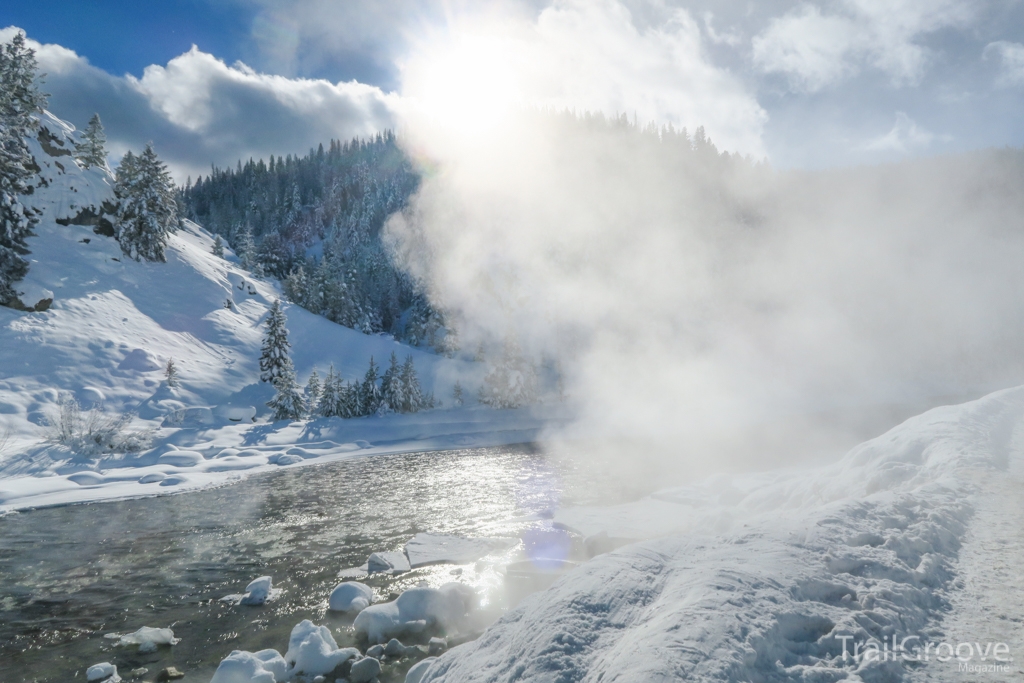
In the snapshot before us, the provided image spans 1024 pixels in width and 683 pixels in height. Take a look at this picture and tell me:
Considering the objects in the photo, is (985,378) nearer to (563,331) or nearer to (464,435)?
(563,331)

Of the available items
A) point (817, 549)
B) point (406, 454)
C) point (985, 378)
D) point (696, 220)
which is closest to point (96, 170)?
point (406, 454)

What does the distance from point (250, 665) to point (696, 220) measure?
372ft

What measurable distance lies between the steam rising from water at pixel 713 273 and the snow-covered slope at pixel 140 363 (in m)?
18.4

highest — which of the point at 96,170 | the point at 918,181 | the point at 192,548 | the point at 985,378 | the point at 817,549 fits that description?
the point at 918,181

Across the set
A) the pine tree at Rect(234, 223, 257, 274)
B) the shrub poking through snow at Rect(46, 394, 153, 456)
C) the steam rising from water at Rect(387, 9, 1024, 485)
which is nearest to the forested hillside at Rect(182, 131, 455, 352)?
the pine tree at Rect(234, 223, 257, 274)

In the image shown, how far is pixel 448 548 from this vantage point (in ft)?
41.3

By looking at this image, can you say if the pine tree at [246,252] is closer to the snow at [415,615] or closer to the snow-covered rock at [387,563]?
the snow-covered rock at [387,563]

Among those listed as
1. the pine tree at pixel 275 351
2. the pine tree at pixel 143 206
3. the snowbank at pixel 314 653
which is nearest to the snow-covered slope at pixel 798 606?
the snowbank at pixel 314 653

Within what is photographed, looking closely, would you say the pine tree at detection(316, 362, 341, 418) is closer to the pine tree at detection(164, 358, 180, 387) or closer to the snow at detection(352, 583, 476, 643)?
the pine tree at detection(164, 358, 180, 387)

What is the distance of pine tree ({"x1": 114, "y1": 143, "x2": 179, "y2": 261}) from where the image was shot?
45.9 meters

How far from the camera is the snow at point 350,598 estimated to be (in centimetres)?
916

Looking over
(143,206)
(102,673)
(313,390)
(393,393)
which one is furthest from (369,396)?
(102,673)

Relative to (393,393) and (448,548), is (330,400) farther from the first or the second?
(448,548)

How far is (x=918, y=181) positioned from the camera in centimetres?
11462
